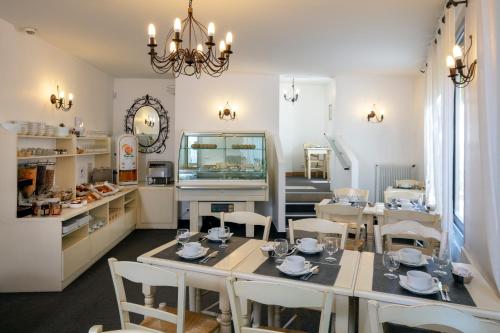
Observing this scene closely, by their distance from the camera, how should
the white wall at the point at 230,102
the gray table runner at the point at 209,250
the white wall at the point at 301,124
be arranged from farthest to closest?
the white wall at the point at 301,124
the white wall at the point at 230,102
the gray table runner at the point at 209,250

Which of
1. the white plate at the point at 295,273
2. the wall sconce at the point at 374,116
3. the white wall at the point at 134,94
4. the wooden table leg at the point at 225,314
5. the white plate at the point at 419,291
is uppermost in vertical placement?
the white wall at the point at 134,94

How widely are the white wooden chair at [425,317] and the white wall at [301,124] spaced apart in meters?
8.35

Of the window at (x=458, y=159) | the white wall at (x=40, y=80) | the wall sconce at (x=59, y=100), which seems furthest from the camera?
the wall sconce at (x=59, y=100)

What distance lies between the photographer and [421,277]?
1.78m

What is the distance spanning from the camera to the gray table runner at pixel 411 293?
1707 millimetres

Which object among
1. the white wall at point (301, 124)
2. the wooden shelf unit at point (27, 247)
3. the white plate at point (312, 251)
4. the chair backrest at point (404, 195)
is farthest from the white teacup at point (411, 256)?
the white wall at point (301, 124)

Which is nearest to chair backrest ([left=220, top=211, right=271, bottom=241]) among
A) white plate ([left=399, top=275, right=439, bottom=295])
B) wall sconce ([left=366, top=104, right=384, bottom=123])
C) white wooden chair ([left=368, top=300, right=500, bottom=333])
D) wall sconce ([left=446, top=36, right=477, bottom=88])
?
white plate ([left=399, top=275, right=439, bottom=295])

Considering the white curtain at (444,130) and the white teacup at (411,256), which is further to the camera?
the white curtain at (444,130)

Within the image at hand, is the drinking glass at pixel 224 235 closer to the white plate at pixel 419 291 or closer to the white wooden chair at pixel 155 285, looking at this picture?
the white wooden chair at pixel 155 285

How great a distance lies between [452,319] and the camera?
1.27 meters

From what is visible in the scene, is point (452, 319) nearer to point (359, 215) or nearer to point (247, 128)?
point (359, 215)

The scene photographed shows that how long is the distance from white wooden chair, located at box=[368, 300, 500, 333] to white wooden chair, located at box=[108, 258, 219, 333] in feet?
2.79

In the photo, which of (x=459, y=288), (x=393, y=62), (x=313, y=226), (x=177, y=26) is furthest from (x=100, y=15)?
(x=393, y=62)

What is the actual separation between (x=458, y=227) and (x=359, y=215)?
1.21m
